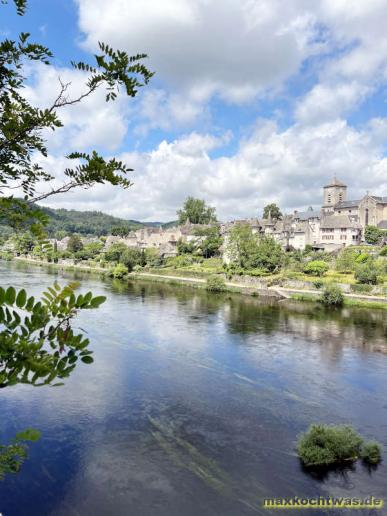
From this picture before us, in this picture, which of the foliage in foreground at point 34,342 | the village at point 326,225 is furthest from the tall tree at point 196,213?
the foliage in foreground at point 34,342

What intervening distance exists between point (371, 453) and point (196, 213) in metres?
108

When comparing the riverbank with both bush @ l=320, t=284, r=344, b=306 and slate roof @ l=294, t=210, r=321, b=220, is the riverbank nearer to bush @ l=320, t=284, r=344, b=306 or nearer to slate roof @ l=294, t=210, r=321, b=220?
bush @ l=320, t=284, r=344, b=306

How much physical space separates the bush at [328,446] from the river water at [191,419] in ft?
1.30

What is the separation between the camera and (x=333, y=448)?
14156 millimetres

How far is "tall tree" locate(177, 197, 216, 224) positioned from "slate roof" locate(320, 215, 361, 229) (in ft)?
139

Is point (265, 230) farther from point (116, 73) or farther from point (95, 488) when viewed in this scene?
point (116, 73)

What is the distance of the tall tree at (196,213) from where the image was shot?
120812 mm

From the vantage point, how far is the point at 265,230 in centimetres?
9094

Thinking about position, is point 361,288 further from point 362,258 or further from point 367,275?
point 362,258

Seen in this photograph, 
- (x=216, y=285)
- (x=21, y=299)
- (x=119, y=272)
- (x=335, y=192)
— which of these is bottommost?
(x=216, y=285)

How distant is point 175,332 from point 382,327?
18.0 m

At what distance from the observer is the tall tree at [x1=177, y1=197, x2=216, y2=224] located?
121 m

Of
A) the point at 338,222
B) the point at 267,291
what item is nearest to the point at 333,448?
the point at 267,291

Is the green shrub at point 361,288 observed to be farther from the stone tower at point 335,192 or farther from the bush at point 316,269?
the stone tower at point 335,192
